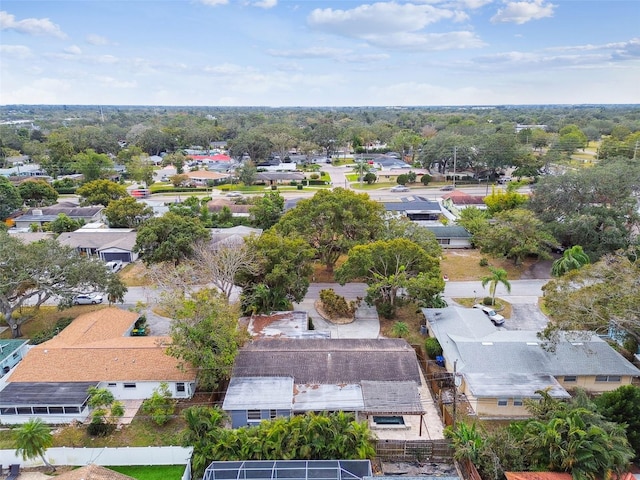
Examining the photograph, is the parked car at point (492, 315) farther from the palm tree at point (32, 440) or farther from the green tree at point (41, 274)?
the palm tree at point (32, 440)

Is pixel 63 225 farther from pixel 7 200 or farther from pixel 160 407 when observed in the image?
pixel 160 407

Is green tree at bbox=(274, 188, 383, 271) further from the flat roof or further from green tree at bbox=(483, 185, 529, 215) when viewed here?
green tree at bbox=(483, 185, 529, 215)

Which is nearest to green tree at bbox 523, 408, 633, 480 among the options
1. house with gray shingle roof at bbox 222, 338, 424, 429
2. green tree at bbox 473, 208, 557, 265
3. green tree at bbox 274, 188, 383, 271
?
house with gray shingle roof at bbox 222, 338, 424, 429

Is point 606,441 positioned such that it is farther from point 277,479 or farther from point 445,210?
point 445,210

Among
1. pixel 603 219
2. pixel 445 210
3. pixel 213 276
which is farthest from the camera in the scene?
pixel 445 210

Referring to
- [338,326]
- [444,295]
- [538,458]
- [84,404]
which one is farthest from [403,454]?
[444,295]

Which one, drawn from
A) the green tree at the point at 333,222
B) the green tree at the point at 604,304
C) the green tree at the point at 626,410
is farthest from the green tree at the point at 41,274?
the green tree at the point at 626,410
